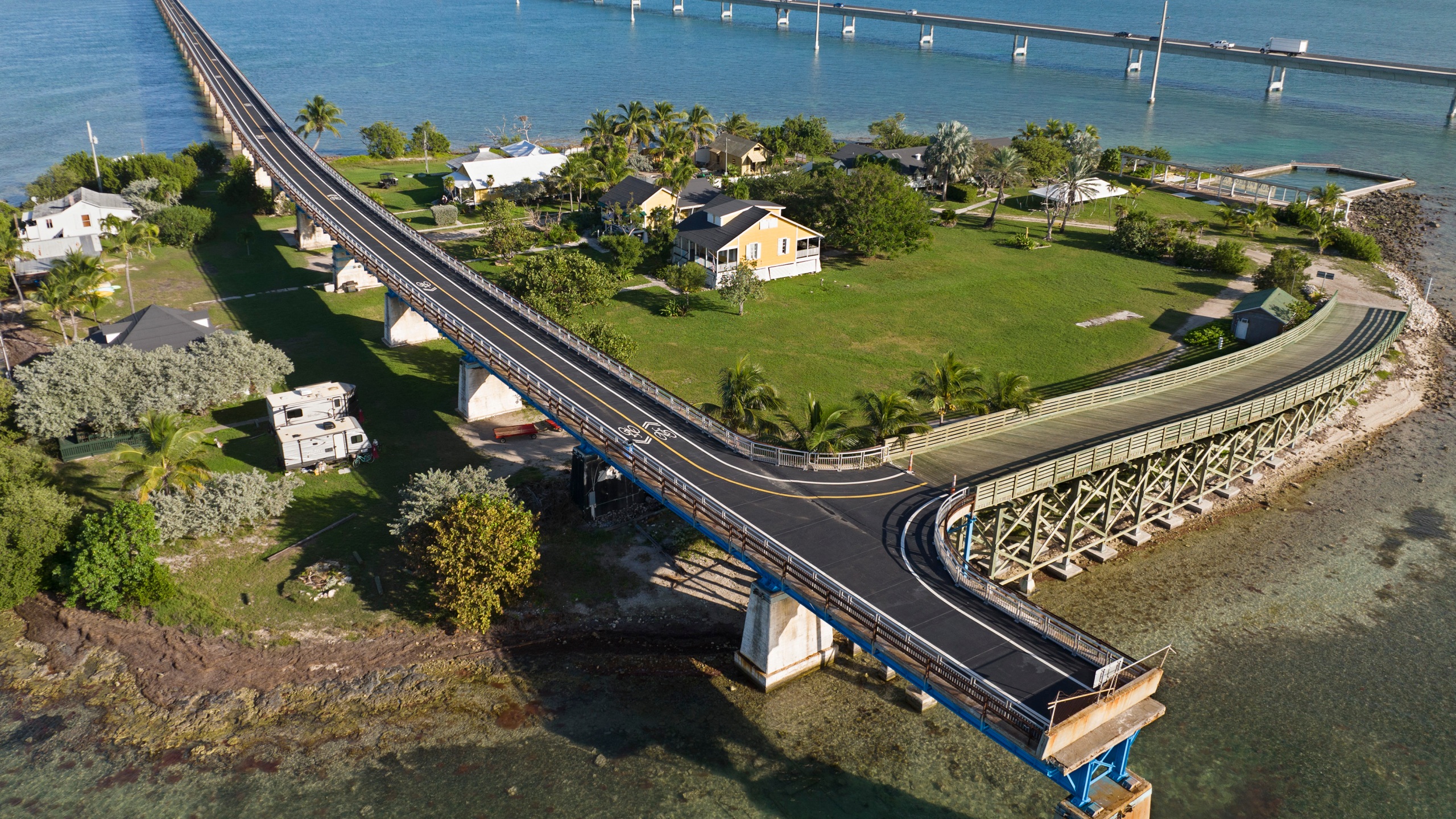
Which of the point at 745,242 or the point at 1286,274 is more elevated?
the point at 745,242

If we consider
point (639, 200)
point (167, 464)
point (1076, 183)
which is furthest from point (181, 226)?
point (1076, 183)

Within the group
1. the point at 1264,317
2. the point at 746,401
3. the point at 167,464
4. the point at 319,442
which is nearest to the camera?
the point at 167,464

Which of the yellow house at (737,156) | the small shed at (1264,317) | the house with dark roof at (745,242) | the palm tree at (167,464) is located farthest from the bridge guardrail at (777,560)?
the yellow house at (737,156)

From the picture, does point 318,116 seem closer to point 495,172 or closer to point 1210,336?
point 495,172

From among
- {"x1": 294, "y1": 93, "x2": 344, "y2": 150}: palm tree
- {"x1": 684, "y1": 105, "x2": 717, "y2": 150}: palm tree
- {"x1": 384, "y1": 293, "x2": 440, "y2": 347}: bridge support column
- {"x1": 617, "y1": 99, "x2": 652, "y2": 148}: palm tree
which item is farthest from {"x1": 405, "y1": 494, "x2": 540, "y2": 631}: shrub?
{"x1": 294, "y1": 93, "x2": 344, "y2": 150}: palm tree

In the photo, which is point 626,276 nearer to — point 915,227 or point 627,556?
point 915,227

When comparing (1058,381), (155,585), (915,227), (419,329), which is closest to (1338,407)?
(1058,381)

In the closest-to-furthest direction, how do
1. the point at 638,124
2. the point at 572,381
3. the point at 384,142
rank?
1. the point at 572,381
2. the point at 638,124
3. the point at 384,142
